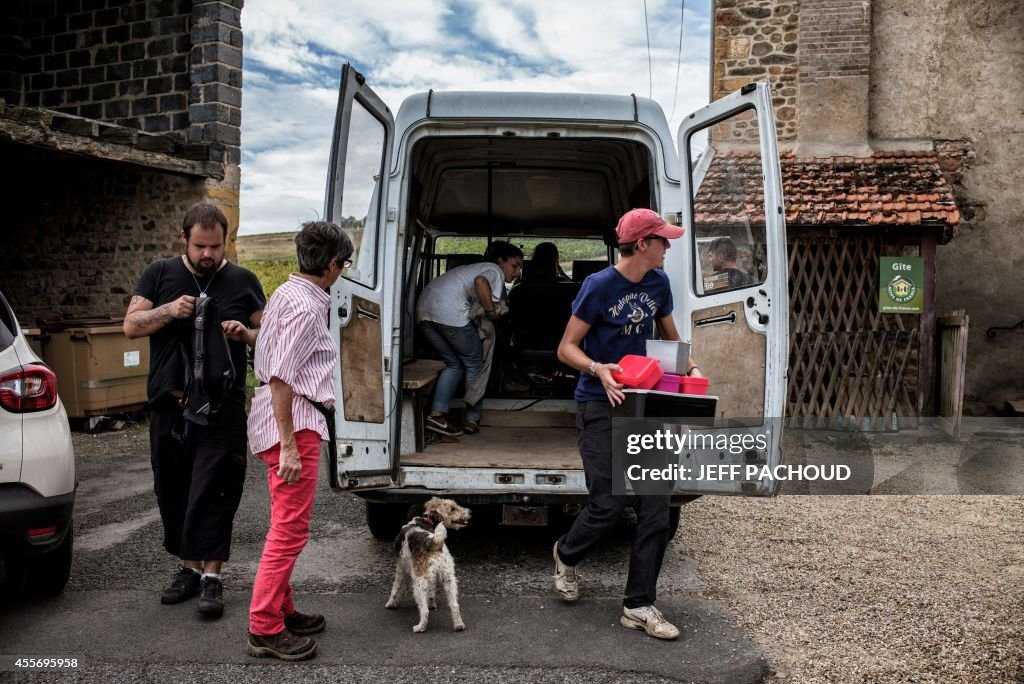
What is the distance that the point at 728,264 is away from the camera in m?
4.89

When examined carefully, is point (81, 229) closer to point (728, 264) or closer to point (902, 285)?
point (728, 264)

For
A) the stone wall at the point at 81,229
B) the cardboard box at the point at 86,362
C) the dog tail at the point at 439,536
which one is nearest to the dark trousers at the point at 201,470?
the dog tail at the point at 439,536

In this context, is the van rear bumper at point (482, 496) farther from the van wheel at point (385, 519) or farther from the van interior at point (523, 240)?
the van wheel at point (385, 519)

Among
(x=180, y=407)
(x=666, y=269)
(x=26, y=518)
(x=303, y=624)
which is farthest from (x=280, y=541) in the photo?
(x=666, y=269)

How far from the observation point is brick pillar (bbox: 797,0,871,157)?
11695 mm

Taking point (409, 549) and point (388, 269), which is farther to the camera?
point (388, 269)

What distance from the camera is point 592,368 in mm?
3977

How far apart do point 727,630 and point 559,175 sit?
4348 millimetres

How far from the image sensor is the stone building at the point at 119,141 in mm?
11617

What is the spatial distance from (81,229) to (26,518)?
958 centimetres

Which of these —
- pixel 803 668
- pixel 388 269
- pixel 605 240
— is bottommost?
pixel 803 668

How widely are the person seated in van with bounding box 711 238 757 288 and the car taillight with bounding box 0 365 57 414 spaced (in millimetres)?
3394

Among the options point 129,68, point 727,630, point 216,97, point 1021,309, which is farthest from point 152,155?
point 1021,309

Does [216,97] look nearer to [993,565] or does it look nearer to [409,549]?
[409,549]
